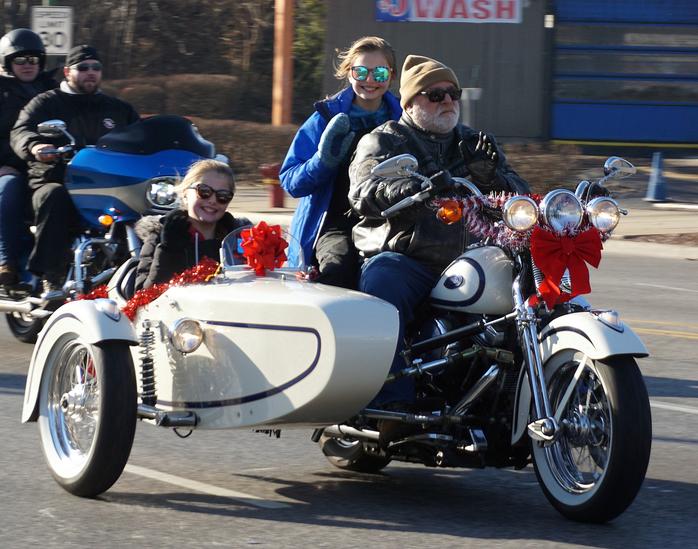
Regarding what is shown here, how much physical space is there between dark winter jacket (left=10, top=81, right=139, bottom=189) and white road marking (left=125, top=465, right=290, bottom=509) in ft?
12.7

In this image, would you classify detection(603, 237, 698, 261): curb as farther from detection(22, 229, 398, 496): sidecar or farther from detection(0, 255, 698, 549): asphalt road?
detection(22, 229, 398, 496): sidecar

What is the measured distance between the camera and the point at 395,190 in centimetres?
605

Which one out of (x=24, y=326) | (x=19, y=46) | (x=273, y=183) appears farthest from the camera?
(x=273, y=183)

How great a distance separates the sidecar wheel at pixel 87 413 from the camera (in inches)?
229

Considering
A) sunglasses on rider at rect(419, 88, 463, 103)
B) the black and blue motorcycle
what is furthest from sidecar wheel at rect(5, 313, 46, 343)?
sunglasses on rider at rect(419, 88, 463, 103)

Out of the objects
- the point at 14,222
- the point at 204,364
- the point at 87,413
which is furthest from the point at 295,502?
the point at 14,222

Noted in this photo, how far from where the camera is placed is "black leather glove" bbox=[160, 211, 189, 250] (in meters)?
6.65

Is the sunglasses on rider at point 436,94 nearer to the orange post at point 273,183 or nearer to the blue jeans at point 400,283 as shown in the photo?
the blue jeans at point 400,283

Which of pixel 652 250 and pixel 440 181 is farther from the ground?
pixel 440 181

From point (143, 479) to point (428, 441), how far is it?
52.6 inches

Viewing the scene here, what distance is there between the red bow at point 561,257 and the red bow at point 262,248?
1109 millimetres

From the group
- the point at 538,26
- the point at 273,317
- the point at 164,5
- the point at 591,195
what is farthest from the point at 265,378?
the point at 164,5

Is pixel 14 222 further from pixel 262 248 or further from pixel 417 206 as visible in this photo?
pixel 417 206

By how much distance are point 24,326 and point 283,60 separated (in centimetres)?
1531
